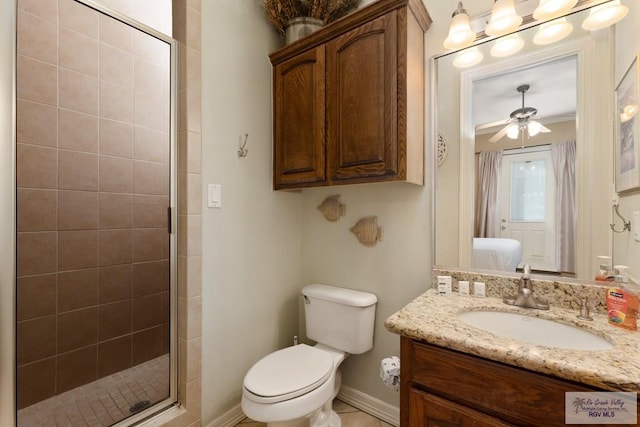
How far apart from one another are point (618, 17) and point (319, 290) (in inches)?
67.1

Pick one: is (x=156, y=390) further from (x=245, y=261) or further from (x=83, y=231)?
(x=83, y=231)

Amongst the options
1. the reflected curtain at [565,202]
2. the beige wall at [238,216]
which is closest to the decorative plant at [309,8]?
the beige wall at [238,216]

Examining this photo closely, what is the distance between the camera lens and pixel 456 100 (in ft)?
4.63

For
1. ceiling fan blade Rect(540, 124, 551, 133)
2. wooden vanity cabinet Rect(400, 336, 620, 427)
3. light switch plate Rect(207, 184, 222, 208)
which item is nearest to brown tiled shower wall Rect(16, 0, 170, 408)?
light switch plate Rect(207, 184, 222, 208)

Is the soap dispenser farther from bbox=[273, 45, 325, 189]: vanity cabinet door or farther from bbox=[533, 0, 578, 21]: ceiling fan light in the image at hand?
bbox=[273, 45, 325, 189]: vanity cabinet door

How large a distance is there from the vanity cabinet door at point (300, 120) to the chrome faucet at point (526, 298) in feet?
3.26

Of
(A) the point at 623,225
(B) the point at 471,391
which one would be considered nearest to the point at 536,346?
(B) the point at 471,391

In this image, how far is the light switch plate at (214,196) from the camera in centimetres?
150

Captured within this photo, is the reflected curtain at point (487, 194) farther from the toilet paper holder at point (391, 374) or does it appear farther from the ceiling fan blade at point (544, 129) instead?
the toilet paper holder at point (391, 374)

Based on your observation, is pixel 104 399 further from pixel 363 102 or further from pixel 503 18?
pixel 503 18

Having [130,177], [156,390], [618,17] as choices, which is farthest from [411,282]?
[130,177]

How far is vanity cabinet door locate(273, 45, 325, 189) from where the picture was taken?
153 centimetres

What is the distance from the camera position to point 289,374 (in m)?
1.32

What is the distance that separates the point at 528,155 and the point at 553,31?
492 mm
